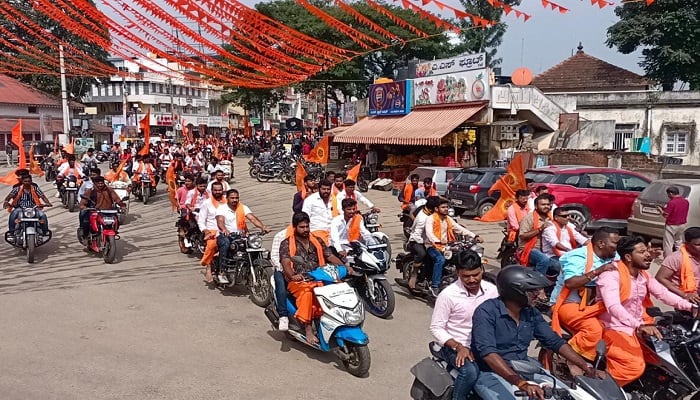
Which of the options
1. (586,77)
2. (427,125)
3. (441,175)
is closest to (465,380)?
(441,175)

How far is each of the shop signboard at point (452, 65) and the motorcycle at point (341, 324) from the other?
58.2 ft

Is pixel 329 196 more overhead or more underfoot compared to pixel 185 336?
more overhead

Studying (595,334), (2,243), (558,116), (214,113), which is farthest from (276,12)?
(214,113)

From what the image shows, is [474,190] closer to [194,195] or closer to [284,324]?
[194,195]

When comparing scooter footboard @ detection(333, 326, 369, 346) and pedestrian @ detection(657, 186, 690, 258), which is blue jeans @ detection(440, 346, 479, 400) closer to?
scooter footboard @ detection(333, 326, 369, 346)

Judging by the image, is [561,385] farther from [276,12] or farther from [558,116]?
[276,12]

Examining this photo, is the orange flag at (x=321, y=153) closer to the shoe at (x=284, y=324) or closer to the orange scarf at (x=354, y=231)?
the orange scarf at (x=354, y=231)

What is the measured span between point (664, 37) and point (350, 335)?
29.3 meters

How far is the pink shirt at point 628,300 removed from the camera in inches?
167

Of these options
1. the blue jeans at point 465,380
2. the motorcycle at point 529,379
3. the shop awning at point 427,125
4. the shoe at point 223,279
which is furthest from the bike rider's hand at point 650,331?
the shop awning at point 427,125

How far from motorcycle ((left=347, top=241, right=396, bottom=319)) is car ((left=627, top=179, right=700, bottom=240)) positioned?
6.08 m

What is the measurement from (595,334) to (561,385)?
1.23 m

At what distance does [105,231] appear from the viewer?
9945 millimetres

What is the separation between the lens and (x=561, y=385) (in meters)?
3.29
